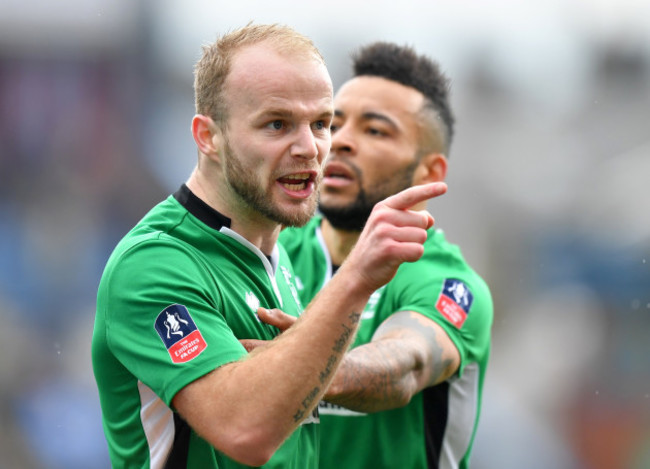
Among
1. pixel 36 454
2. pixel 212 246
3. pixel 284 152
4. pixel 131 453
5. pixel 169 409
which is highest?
pixel 284 152

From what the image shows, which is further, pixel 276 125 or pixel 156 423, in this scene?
pixel 276 125

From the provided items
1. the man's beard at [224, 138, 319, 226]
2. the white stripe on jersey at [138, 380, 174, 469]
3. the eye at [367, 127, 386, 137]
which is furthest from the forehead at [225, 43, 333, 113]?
the eye at [367, 127, 386, 137]

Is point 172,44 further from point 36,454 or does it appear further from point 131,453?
point 131,453

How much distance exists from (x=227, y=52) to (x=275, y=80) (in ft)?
0.70

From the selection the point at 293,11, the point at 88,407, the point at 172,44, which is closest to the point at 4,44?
the point at 172,44

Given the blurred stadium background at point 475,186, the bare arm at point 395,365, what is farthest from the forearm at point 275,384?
the blurred stadium background at point 475,186

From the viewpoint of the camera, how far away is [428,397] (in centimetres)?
383

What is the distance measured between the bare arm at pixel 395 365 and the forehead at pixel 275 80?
1001 mm

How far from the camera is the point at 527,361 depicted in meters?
7.33

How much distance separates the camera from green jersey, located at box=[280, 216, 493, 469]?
371cm

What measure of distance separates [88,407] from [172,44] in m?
3.28

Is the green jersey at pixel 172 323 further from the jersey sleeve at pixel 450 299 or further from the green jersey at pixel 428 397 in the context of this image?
the jersey sleeve at pixel 450 299

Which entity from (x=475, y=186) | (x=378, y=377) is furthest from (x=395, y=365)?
(x=475, y=186)

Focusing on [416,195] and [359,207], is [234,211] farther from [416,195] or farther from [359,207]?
[359,207]
